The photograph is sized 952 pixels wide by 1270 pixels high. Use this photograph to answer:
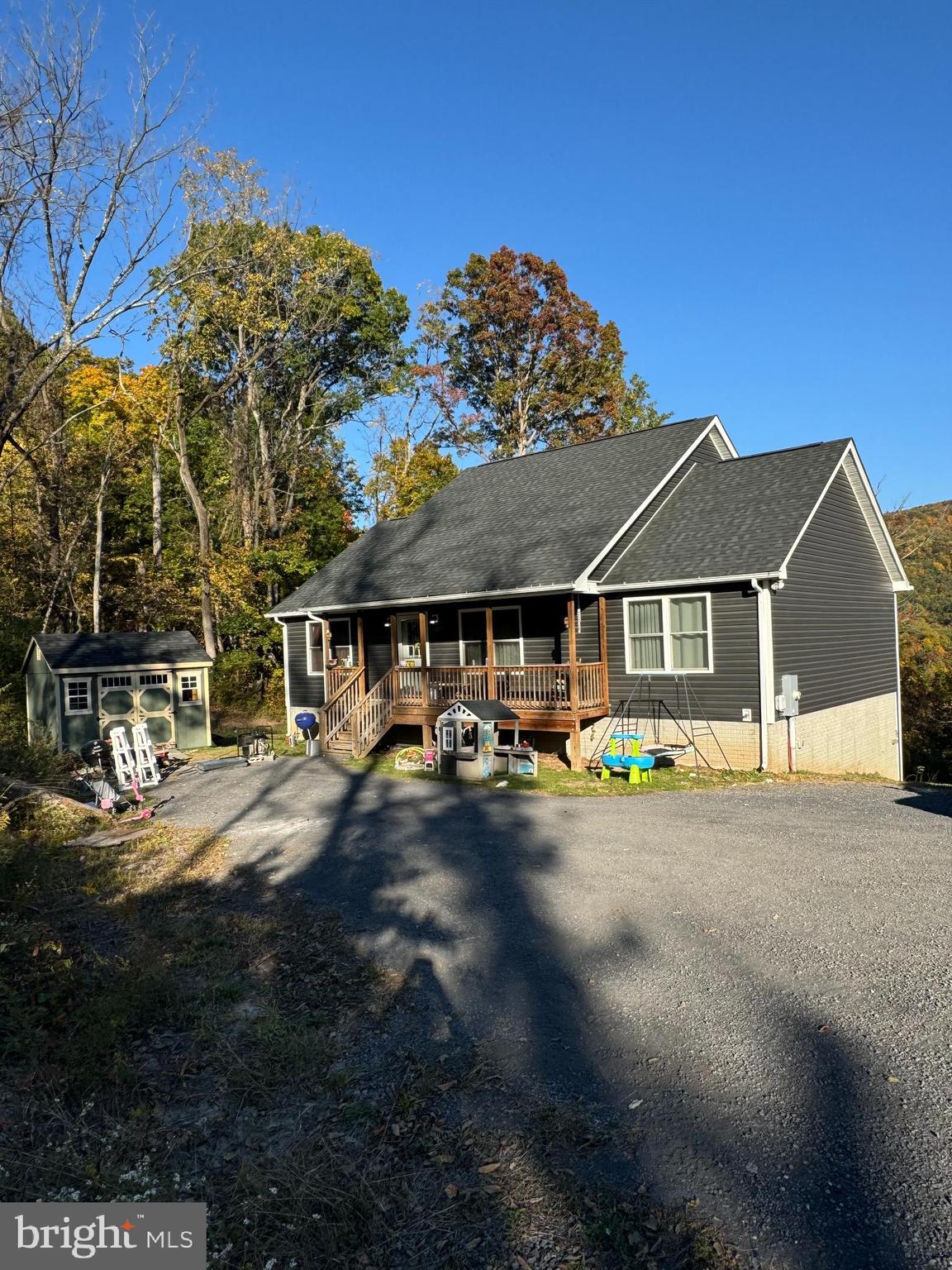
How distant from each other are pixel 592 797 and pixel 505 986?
23.8 ft

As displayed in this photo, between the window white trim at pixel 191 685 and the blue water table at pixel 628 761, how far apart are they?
11.1 metres

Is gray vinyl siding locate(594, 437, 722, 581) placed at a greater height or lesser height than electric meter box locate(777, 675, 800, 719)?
greater

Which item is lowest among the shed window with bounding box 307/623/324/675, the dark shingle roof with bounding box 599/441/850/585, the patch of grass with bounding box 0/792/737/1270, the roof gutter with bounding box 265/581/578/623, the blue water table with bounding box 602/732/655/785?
the patch of grass with bounding box 0/792/737/1270

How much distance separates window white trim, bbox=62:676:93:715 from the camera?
18.0 meters

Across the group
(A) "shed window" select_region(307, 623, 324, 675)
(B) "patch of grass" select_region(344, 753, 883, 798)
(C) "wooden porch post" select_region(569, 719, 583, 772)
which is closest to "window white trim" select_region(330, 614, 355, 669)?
(A) "shed window" select_region(307, 623, 324, 675)

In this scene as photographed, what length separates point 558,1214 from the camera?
353cm

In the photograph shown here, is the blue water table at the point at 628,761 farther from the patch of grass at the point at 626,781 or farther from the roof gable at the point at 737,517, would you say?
the roof gable at the point at 737,517

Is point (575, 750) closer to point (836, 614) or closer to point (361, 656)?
point (361, 656)

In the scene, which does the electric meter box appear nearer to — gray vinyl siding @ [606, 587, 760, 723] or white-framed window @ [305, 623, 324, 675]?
gray vinyl siding @ [606, 587, 760, 723]

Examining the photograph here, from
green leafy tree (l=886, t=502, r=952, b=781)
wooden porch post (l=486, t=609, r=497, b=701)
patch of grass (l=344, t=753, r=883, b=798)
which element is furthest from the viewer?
green leafy tree (l=886, t=502, r=952, b=781)

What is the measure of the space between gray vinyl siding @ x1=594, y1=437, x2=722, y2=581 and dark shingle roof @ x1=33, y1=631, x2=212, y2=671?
1062cm

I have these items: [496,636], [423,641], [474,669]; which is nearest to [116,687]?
[423,641]

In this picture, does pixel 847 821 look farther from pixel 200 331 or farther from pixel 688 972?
pixel 200 331

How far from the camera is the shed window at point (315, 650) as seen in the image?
22.6 m
